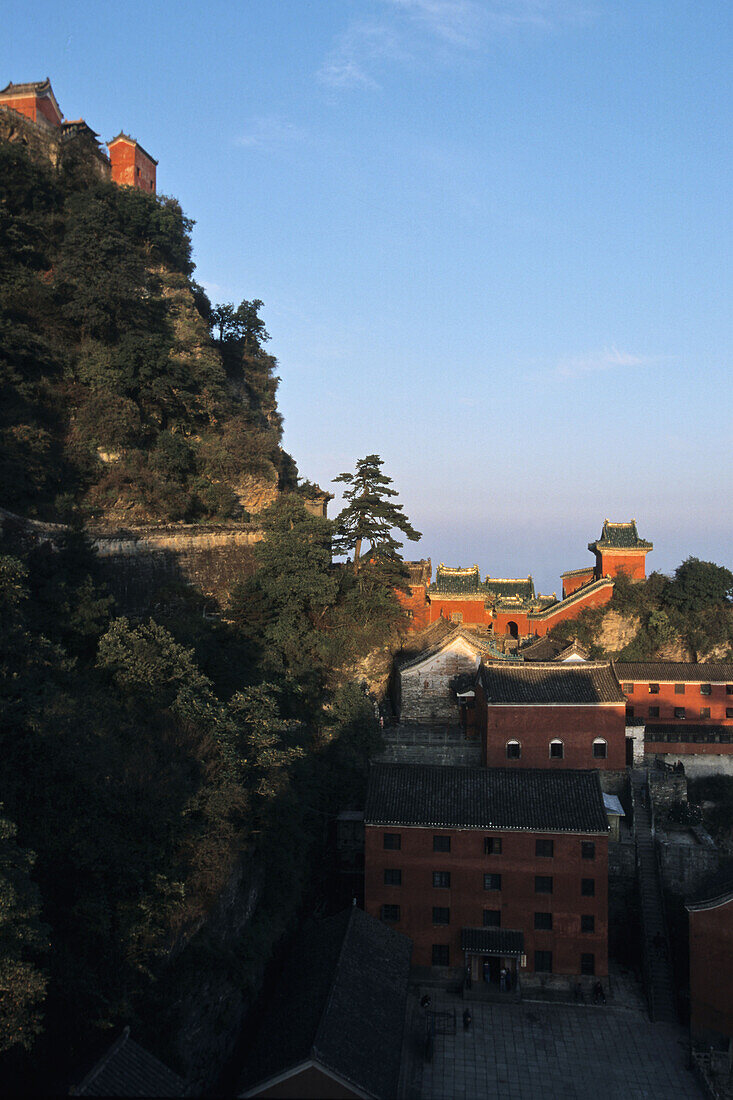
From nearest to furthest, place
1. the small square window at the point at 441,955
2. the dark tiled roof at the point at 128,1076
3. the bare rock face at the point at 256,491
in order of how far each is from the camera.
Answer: the dark tiled roof at the point at 128,1076 → the small square window at the point at 441,955 → the bare rock face at the point at 256,491

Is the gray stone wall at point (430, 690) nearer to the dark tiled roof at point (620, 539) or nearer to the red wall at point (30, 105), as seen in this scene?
the dark tiled roof at point (620, 539)

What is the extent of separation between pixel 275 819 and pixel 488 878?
646cm

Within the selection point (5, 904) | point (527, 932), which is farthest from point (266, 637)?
point (5, 904)

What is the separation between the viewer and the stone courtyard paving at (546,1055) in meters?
16.2

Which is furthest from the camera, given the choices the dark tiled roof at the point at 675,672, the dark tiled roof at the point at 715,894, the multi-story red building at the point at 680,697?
the dark tiled roof at the point at 675,672

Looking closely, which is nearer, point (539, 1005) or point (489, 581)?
point (539, 1005)

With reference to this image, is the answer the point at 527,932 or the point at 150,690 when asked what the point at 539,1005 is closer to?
the point at 527,932

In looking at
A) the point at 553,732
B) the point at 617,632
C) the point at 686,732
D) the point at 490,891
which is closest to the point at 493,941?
the point at 490,891

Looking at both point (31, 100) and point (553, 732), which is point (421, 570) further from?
point (31, 100)

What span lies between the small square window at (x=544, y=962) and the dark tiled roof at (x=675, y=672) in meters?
10.3

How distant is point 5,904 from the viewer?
8922 mm

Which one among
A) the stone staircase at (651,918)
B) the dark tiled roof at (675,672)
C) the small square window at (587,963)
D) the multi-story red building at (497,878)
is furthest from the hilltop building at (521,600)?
the small square window at (587,963)

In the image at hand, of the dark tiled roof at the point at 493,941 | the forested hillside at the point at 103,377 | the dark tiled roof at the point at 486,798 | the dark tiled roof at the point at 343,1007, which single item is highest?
the forested hillside at the point at 103,377

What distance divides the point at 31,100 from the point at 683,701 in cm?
3664
